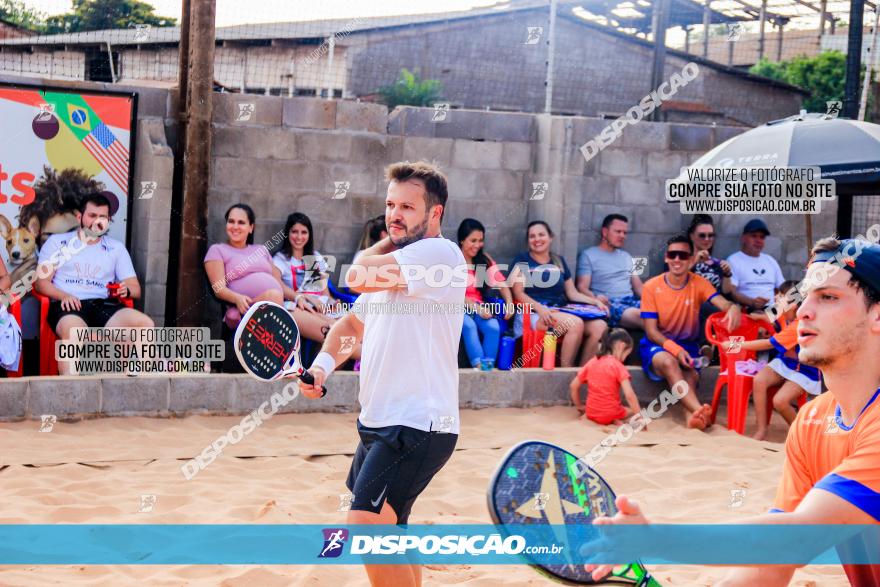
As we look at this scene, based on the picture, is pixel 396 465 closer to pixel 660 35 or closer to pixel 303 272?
pixel 303 272

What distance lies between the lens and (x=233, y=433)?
7188 millimetres

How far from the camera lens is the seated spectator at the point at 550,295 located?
28.8 feet

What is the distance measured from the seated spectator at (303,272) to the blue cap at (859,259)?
5.68 m

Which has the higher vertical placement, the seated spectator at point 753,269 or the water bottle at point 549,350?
the seated spectator at point 753,269

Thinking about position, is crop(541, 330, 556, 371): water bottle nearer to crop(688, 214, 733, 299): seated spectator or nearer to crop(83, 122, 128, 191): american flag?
crop(688, 214, 733, 299): seated spectator

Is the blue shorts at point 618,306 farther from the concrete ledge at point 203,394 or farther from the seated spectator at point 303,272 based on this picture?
the seated spectator at point 303,272

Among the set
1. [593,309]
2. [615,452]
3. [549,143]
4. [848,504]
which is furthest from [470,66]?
[848,504]

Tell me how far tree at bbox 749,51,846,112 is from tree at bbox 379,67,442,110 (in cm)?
867

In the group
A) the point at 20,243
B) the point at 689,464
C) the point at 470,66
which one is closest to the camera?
the point at 689,464

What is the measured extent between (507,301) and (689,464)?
2453 millimetres

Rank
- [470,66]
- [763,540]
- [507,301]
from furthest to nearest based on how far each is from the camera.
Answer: [470,66], [507,301], [763,540]

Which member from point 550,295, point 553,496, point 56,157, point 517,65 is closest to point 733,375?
point 550,295

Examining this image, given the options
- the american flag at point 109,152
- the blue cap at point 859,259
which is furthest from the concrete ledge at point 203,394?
the blue cap at point 859,259

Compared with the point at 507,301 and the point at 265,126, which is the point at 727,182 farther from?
the point at 265,126
